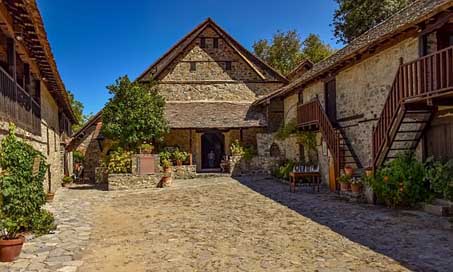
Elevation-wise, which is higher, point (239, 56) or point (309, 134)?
point (239, 56)

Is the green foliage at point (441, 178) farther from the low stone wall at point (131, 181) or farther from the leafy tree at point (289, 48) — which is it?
the leafy tree at point (289, 48)

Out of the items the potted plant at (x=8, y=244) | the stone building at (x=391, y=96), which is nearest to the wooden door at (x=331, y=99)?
the stone building at (x=391, y=96)

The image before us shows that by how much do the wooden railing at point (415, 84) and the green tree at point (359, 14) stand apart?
1610cm

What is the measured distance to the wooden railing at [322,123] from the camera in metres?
14.0

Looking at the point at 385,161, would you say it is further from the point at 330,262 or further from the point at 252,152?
the point at 252,152

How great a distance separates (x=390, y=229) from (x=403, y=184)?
2655 mm

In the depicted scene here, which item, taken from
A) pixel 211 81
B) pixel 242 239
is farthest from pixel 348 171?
pixel 211 81

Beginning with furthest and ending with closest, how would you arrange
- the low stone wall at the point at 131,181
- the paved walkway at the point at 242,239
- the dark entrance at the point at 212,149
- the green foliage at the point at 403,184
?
1. the dark entrance at the point at 212,149
2. the low stone wall at the point at 131,181
3. the green foliage at the point at 403,184
4. the paved walkway at the point at 242,239

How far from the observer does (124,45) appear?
20250 mm

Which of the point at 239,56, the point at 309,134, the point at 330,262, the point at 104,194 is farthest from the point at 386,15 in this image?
the point at 330,262

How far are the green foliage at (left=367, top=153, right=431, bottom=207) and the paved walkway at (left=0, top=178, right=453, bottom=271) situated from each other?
1.66 feet

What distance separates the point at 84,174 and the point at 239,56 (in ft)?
40.3

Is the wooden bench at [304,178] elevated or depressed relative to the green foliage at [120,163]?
depressed

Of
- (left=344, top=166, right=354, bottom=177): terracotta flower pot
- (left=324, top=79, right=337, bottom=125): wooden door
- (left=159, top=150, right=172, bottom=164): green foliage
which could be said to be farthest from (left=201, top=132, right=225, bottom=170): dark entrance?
(left=344, top=166, right=354, bottom=177): terracotta flower pot
